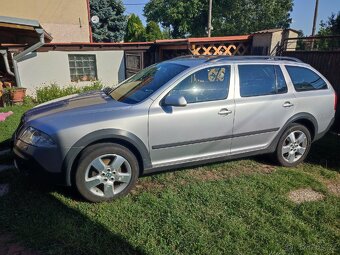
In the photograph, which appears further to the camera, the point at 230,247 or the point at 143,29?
the point at 143,29

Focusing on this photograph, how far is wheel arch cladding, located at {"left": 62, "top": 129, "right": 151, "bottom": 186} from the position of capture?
2.99 metres

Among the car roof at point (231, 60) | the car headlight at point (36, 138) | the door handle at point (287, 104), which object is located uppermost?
the car roof at point (231, 60)

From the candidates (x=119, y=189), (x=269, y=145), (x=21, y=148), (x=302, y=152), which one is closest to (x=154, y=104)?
(x=119, y=189)

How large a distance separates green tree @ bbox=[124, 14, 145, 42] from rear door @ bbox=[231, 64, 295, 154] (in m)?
21.2

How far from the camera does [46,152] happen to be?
115 inches

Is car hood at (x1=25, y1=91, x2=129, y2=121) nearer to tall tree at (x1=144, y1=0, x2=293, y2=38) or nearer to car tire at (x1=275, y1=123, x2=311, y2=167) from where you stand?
car tire at (x1=275, y1=123, x2=311, y2=167)

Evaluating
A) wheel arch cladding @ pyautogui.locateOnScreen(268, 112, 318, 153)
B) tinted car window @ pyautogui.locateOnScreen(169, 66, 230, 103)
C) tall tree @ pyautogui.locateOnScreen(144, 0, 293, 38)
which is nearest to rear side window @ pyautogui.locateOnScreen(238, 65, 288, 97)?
tinted car window @ pyautogui.locateOnScreen(169, 66, 230, 103)

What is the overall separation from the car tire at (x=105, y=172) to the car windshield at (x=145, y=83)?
681 mm

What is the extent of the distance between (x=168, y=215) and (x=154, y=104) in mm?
1282

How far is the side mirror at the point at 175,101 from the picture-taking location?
3.27m

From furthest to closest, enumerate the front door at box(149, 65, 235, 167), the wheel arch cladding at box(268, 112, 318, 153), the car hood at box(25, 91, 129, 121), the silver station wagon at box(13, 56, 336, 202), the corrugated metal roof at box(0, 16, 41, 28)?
the corrugated metal roof at box(0, 16, 41, 28) → the wheel arch cladding at box(268, 112, 318, 153) → the front door at box(149, 65, 235, 167) → the car hood at box(25, 91, 129, 121) → the silver station wagon at box(13, 56, 336, 202)

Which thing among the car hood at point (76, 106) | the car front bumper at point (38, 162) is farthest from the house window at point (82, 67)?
the car front bumper at point (38, 162)

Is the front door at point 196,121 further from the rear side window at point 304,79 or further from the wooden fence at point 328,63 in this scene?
the wooden fence at point 328,63

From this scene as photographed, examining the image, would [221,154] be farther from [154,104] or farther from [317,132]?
[317,132]
